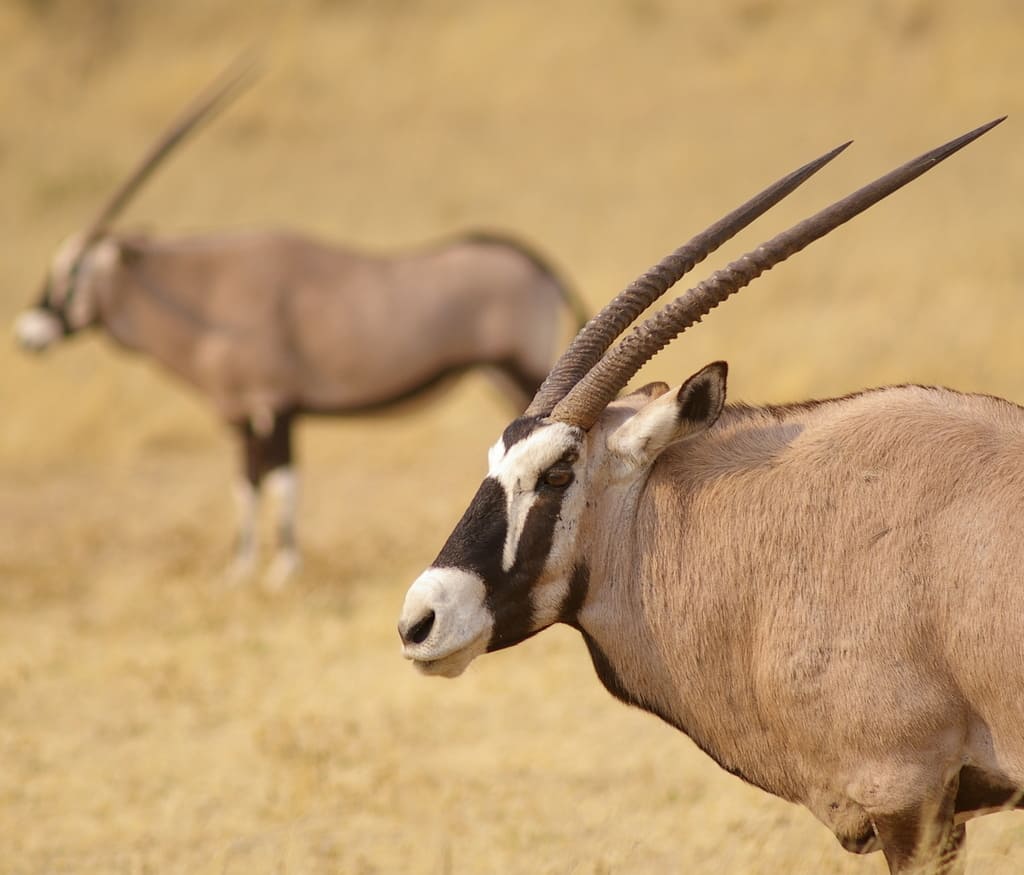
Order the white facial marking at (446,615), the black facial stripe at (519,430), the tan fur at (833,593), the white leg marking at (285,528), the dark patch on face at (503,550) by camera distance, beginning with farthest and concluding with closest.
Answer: the white leg marking at (285,528), the black facial stripe at (519,430), the dark patch on face at (503,550), the white facial marking at (446,615), the tan fur at (833,593)

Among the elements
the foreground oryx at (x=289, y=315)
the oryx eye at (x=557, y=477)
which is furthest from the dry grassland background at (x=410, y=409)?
the oryx eye at (x=557, y=477)

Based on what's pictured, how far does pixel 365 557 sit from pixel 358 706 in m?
3.20

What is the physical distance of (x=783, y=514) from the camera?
3.55 meters

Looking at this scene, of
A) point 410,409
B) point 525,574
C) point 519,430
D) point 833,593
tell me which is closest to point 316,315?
point 410,409

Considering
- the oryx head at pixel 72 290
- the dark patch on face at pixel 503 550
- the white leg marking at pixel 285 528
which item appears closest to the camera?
the dark patch on face at pixel 503 550

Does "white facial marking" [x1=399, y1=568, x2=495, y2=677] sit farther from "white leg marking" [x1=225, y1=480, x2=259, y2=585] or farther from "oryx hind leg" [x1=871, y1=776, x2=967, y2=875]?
"white leg marking" [x1=225, y1=480, x2=259, y2=585]

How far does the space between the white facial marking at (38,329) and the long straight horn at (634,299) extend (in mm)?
7413

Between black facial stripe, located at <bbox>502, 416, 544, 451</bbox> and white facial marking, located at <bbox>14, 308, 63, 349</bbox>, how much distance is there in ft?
24.7

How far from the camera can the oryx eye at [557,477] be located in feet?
11.7

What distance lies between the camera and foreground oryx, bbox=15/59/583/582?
10.0 m

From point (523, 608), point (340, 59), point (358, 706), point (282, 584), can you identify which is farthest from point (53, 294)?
point (340, 59)

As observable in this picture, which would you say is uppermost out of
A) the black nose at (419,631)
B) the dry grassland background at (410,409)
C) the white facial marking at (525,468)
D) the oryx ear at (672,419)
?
the oryx ear at (672,419)

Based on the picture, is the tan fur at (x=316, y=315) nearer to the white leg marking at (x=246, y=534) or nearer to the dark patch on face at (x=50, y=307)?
the dark patch on face at (x=50, y=307)

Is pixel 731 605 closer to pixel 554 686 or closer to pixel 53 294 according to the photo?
pixel 554 686
